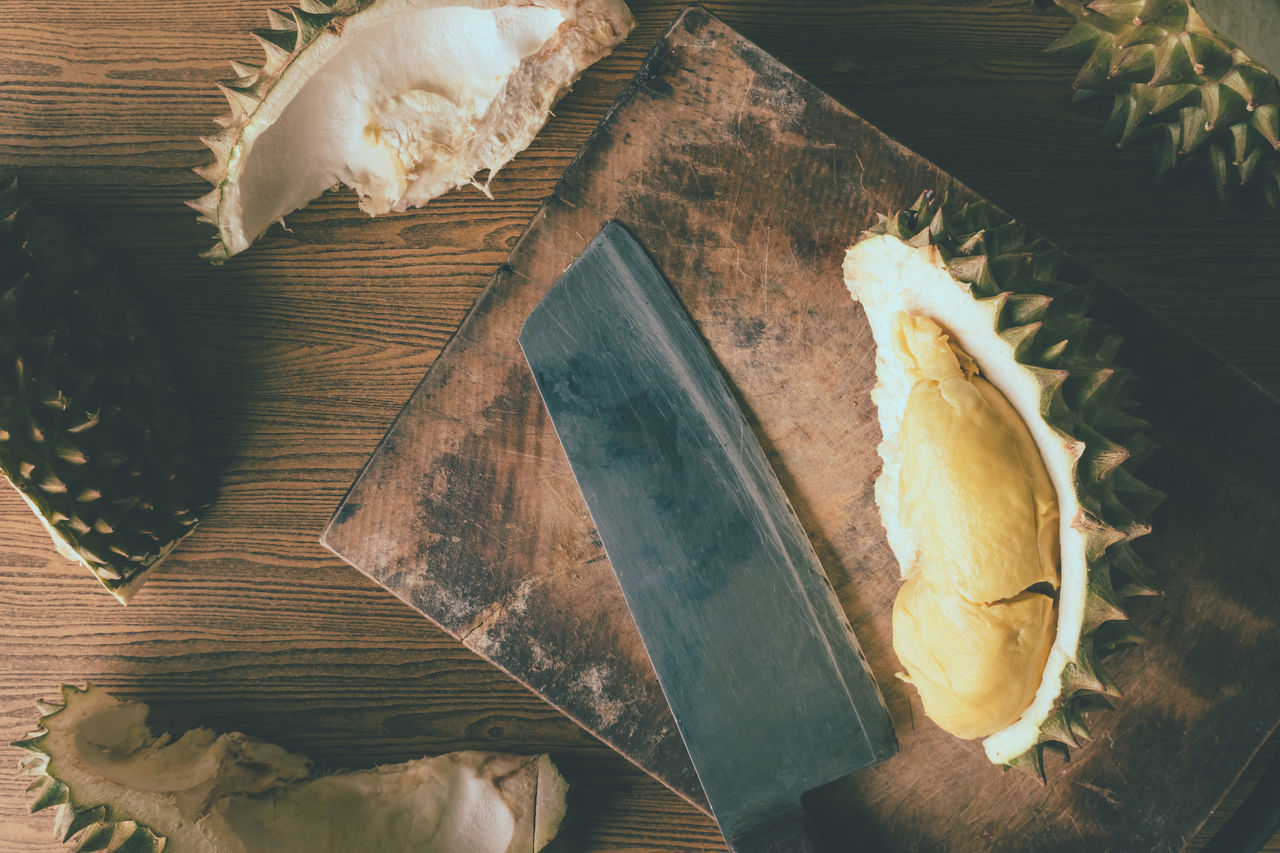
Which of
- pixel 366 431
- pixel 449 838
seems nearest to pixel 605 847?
pixel 449 838

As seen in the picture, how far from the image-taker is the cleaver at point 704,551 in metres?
1.19

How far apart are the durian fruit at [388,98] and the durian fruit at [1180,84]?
2.43 feet

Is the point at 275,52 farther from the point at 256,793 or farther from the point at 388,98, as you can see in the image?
the point at 256,793

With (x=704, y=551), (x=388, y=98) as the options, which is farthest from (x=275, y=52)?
(x=704, y=551)

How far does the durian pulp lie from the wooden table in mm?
694

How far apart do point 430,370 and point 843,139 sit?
31.9 inches

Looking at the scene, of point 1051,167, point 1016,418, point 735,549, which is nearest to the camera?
point 1016,418

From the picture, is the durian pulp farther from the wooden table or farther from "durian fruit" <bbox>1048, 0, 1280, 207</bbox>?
the wooden table

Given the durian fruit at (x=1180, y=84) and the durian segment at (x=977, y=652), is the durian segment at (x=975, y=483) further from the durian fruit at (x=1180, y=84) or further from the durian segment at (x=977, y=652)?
the durian fruit at (x=1180, y=84)

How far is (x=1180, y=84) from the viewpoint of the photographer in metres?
1.03

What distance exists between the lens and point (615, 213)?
130 centimetres

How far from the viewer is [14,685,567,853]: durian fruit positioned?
1.24 m

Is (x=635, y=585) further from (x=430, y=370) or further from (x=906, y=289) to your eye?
(x=906, y=289)

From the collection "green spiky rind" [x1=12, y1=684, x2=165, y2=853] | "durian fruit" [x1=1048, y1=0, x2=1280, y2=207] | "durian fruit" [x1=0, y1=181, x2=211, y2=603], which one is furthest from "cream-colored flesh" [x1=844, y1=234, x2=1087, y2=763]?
"green spiky rind" [x1=12, y1=684, x2=165, y2=853]
